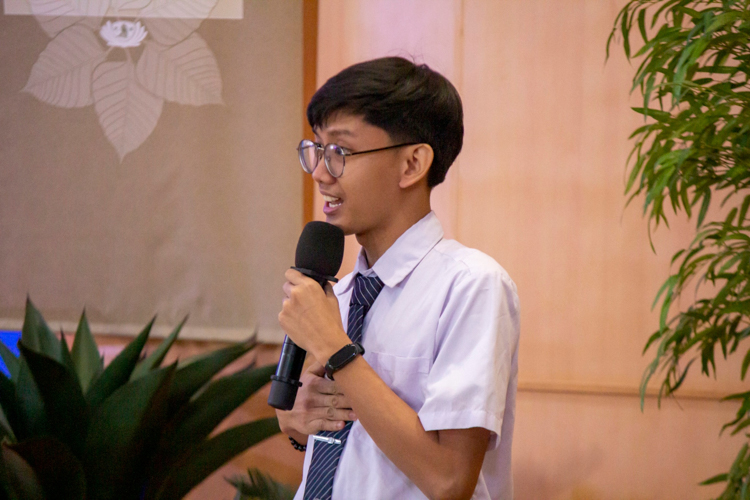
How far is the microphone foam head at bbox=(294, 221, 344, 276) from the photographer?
1.04m

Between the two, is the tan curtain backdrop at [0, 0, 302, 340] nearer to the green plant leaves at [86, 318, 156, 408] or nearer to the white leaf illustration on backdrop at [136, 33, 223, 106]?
the white leaf illustration on backdrop at [136, 33, 223, 106]

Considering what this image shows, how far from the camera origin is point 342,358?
931mm

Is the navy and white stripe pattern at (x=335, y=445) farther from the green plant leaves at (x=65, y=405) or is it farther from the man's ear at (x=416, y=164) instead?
the green plant leaves at (x=65, y=405)

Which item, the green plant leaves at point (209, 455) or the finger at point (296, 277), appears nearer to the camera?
the finger at point (296, 277)

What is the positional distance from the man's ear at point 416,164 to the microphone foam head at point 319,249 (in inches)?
6.8

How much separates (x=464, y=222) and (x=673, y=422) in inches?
39.0

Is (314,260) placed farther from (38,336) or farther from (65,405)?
(38,336)

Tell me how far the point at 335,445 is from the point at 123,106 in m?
1.71

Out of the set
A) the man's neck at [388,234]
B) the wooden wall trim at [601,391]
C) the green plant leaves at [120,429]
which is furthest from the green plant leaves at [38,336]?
the wooden wall trim at [601,391]

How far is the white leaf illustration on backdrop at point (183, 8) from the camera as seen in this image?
7.30 ft

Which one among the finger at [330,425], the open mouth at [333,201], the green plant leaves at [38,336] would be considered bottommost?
the green plant leaves at [38,336]

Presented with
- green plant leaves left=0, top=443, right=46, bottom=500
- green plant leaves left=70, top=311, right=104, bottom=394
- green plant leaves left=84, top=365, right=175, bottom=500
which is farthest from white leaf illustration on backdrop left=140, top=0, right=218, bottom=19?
green plant leaves left=0, top=443, right=46, bottom=500

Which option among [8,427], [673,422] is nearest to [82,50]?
[8,427]

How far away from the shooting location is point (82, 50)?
89.0 inches
